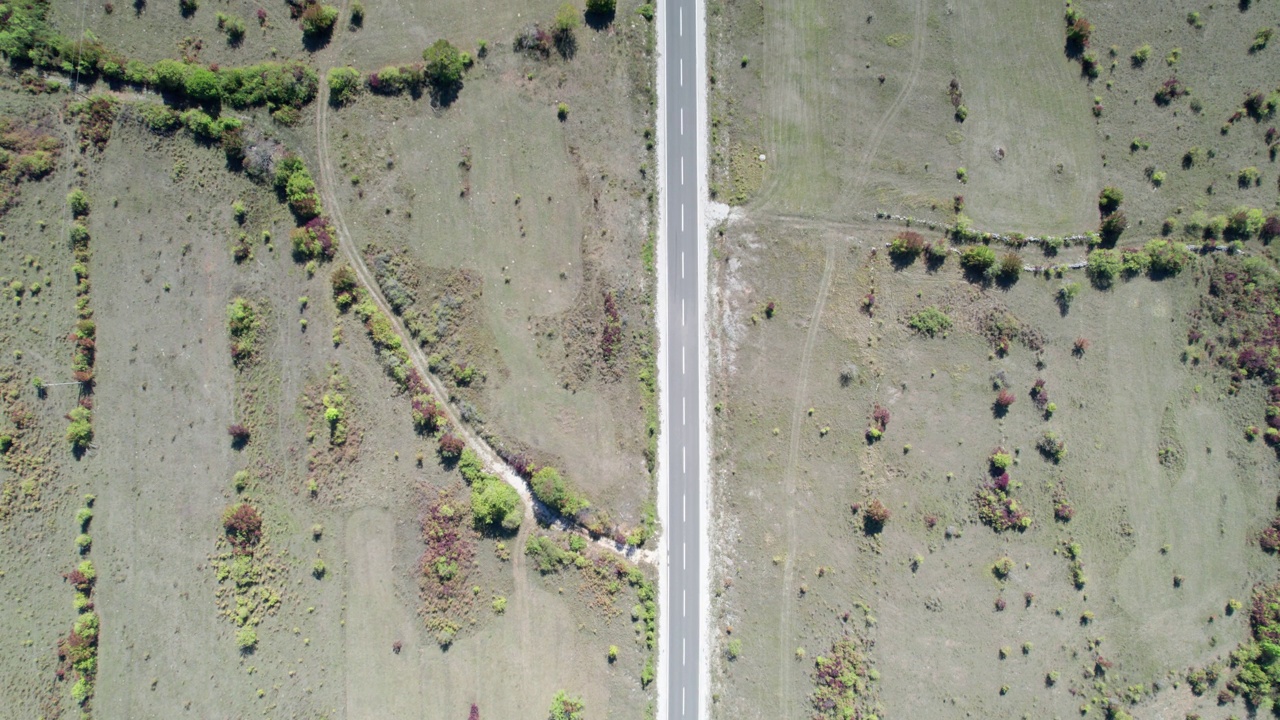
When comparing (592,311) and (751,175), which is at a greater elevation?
(751,175)

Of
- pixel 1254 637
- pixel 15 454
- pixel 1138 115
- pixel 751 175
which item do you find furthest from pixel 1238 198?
pixel 15 454

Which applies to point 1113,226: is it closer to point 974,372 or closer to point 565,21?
point 974,372

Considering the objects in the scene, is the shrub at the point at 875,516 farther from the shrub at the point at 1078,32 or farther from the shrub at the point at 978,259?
the shrub at the point at 1078,32

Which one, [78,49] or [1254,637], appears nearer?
[78,49]

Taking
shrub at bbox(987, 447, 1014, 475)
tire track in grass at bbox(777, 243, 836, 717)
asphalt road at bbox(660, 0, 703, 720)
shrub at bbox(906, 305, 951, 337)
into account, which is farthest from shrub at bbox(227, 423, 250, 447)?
shrub at bbox(987, 447, 1014, 475)

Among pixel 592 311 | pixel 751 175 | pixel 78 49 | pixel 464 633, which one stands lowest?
pixel 464 633

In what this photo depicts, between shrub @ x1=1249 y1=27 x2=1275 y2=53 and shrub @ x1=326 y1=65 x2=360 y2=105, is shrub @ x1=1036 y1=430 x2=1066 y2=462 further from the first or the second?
shrub @ x1=326 y1=65 x2=360 y2=105

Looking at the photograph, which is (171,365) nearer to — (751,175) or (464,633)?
(464,633)
